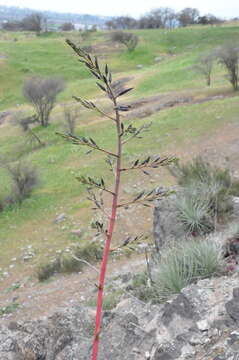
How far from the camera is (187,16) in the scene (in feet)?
262

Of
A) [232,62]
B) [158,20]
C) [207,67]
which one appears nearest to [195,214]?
[232,62]

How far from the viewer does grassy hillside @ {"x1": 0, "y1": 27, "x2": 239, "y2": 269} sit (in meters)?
11.2

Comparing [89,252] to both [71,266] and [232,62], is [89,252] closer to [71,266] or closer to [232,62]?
[71,266]

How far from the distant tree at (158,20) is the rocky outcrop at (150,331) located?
79443mm

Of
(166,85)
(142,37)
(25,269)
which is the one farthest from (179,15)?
(25,269)

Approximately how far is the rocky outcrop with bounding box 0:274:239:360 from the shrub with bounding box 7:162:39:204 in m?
8.37

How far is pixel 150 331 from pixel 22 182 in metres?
10.1

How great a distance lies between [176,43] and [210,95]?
99.2 ft

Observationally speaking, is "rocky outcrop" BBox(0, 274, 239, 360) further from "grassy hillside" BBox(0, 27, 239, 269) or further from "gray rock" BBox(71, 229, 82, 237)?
"gray rock" BBox(71, 229, 82, 237)

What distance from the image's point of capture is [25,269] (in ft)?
30.6

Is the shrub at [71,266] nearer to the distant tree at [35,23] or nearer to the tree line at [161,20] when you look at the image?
the distant tree at [35,23]

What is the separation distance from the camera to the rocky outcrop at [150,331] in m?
3.36

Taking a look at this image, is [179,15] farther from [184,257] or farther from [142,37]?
[184,257]

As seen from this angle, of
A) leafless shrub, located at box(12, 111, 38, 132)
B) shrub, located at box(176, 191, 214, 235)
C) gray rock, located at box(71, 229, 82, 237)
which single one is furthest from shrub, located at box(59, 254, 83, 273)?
leafless shrub, located at box(12, 111, 38, 132)
